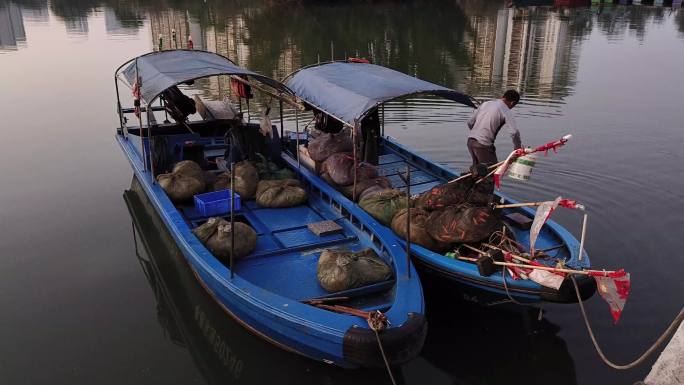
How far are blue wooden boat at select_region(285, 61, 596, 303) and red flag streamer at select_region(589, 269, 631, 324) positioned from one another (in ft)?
0.48

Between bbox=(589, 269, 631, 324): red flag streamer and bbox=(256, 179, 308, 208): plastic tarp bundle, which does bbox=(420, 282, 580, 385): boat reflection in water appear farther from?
bbox=(256, 179, 308, 208): plastic tarp bundle

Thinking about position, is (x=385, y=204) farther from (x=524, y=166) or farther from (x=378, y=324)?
(x=378, y=324)

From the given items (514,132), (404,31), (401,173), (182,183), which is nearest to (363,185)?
(401,173)

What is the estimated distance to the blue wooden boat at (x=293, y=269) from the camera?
485 cm

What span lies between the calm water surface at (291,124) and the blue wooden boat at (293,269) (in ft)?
2.21

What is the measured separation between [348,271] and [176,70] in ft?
15.6

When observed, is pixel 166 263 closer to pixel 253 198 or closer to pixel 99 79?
pixel 253 198

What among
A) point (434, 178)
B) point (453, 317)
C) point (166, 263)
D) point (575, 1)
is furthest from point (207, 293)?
point (575, 1)

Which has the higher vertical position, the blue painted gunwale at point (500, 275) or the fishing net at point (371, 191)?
the fishing net at point (371, 191)

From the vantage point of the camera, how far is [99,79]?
1973cm

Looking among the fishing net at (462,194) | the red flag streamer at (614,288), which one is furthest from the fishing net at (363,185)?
the red flag streamer at (614,288)

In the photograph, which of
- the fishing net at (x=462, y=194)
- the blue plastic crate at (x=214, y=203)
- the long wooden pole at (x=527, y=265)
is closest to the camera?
the long wooden pole at (x=527, y=265)

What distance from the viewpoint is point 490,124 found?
6996 millimetres

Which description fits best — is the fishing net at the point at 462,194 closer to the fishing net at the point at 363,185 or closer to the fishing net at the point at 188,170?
the fishing net at the point at 363,185
